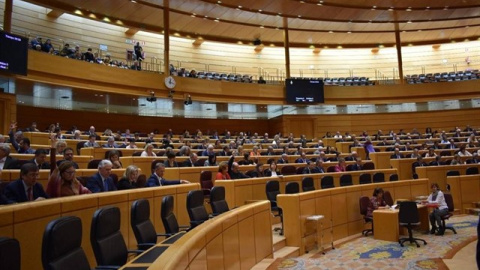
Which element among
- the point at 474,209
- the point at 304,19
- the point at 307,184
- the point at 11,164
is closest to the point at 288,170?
the point at 307,184

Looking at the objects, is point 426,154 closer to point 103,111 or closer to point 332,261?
point 332,261

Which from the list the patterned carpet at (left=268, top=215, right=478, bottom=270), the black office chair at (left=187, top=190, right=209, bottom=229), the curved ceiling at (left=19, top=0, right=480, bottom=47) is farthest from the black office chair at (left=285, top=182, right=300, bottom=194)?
the curved ceiling at (left=19, top=0, right=480, bottom=47)

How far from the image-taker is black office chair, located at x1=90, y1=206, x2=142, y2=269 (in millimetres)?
2447

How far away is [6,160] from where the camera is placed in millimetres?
4785

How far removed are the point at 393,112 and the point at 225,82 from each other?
28.2ft

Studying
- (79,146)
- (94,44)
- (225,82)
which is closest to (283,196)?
(79,146)

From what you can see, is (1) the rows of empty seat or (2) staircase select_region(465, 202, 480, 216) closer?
(2) staircase select_region(465, 202, 480, 216)

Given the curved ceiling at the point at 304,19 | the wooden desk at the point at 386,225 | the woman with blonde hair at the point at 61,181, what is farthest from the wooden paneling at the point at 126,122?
the wooden desk at the point at 386,225

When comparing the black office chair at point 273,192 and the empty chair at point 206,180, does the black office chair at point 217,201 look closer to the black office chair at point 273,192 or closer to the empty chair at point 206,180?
the black office chair at point 273,192

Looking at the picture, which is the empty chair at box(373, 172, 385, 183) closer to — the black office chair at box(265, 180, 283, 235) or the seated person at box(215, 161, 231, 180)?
the black office chair at box(265, 180, 283, 235)

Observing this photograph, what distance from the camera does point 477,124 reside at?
61.1 feet

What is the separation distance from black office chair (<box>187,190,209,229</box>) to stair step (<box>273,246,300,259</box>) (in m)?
1.65

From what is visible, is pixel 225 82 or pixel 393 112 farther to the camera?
pixel 393 112

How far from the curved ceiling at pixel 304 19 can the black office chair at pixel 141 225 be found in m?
13.0
